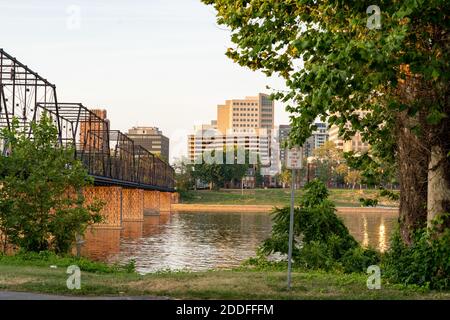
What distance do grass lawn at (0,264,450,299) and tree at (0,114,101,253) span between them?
31.4 feet

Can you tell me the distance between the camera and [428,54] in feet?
50.4

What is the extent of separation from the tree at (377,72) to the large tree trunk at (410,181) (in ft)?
0.10

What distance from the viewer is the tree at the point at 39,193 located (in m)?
26.9

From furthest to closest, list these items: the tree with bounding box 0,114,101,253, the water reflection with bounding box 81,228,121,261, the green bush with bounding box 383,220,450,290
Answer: the water reflection with bounding box 81,228,121,261
the tree with bounding box 0,114,101,253
the green bush with bounding box 383,220,450,290

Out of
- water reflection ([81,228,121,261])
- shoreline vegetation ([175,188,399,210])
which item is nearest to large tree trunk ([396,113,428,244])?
water reflection ([81,228,121,261])

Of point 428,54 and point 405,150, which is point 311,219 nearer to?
point 405,150

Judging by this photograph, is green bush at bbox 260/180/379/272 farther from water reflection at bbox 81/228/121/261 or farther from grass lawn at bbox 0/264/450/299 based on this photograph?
water reflection at bbox 81/228/121/261

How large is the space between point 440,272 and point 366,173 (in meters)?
5.33

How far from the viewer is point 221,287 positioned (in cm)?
1526

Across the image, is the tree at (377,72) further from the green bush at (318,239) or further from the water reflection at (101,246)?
the water reflection at (101,246)

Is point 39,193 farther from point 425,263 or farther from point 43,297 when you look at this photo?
point 425,263

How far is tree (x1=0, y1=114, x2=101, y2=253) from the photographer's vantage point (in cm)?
2691
